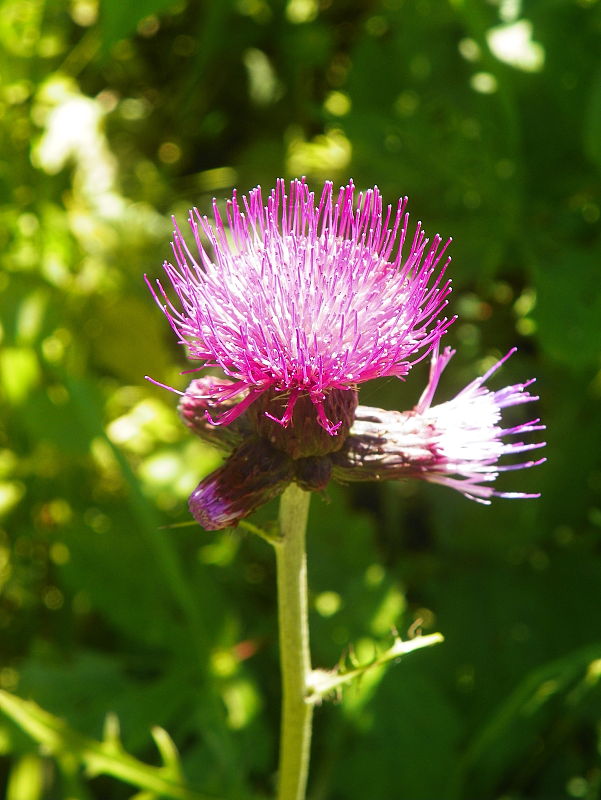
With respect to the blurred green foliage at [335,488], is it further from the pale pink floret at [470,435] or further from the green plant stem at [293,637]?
the pale pink floret at [470,435]

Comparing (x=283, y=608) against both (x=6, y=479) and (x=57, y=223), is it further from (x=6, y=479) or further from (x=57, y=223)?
(x=57, y=223)

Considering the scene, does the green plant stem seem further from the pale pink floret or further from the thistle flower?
the pale pink floret

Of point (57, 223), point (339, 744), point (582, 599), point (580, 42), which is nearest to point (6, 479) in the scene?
point (57, 223)

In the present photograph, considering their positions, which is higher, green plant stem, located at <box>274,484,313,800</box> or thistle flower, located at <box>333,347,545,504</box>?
thistle flower, located at <box>333,347,545,504</box>

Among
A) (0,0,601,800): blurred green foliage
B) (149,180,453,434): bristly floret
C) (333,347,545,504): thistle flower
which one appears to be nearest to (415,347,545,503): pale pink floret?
(333,347,545,504): thistle flower

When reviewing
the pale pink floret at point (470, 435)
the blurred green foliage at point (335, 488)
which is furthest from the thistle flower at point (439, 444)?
the blurred green foliage at point (335, 488)

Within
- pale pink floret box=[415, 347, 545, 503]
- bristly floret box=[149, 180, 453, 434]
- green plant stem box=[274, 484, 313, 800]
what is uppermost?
bristly floret box=[149, 180, 453, 434]
